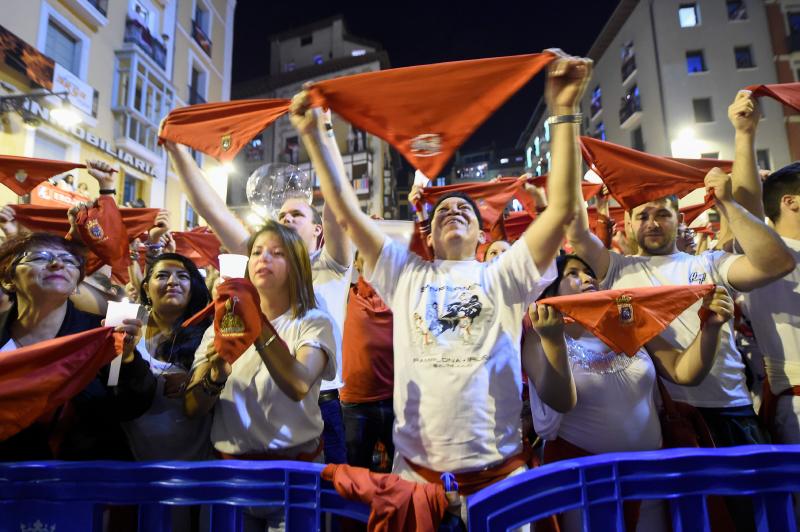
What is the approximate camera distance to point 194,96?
21.3 metres

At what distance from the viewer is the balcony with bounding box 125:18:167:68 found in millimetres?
16719

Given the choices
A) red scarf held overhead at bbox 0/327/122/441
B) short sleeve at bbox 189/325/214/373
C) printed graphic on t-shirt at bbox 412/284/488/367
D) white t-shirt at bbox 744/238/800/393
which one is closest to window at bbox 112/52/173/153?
short sleeve at bbox 189/325/214/373

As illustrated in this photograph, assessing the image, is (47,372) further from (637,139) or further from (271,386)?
(637,139)

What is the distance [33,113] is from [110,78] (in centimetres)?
479

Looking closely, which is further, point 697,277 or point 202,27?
point 202,27

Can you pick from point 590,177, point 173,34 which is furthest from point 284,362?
point 173,34

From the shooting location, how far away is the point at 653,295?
1998mm

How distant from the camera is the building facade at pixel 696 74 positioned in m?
21.9

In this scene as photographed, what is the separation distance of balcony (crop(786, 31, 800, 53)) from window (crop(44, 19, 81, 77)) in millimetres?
28997

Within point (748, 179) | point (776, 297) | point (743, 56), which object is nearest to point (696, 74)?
point (743, 56)

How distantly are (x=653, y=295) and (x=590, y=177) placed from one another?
305 centimetres

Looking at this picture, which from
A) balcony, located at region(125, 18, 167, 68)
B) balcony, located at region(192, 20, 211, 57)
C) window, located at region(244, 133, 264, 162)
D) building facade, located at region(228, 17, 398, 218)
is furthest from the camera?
window, located at region(244, 133, 264, 162)

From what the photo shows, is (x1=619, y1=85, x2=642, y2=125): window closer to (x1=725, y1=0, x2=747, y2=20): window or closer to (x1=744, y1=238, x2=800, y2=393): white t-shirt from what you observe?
(x1=725, y1=0, x2=747, y2=20): window

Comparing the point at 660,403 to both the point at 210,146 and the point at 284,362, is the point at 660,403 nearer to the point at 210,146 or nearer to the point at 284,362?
the point at 284,362
